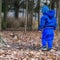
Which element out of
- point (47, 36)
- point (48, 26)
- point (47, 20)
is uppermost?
point (47, 20)

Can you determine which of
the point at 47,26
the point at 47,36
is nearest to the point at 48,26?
the point at 47,26

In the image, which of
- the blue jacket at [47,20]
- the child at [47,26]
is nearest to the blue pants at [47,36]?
the child at [47,26]

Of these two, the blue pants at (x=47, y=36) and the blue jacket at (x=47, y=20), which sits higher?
the blue jacket at (x=47, y=20)

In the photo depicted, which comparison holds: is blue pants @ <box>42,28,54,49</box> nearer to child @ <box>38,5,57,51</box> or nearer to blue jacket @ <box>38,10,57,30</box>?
child @ <box>38,5,57,51</box>

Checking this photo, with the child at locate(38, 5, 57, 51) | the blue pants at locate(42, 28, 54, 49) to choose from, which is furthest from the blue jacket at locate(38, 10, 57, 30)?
the blue pants at locate(42, 28, 54, 49)

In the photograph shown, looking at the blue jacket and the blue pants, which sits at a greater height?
the blue jacket

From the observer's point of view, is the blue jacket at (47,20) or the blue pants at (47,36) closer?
the blue jacket at (47,20)

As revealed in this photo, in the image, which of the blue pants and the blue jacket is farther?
the blue pants

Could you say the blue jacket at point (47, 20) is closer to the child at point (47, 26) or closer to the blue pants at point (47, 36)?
the child at point (47, 26)

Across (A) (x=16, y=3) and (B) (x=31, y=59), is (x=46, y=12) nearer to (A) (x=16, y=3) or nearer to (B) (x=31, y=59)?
(B) (x=31, y=59)

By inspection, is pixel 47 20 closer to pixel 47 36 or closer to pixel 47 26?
pixel 47 26

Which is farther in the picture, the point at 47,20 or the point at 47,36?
the point at 47,36

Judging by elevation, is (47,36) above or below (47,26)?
below

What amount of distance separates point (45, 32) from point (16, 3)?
11.3 metres
